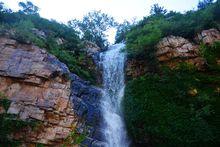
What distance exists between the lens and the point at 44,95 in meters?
13.1

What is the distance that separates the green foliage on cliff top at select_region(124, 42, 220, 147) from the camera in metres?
12.3

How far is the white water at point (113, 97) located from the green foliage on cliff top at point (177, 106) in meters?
0.71

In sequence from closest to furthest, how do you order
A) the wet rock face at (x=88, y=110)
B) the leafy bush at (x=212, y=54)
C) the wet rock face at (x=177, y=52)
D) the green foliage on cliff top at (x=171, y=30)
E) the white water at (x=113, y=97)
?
the wet rock face at (x=88, y=110) → the white water at (x=113, y=97) → the leafy bush at (x=212, y=54) → the wet rock face at (x=177, y=52) → the green foliage on cliff top at (x=171, y=30)

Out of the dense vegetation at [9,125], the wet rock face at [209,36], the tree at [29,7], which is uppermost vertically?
the tree at [29,7]

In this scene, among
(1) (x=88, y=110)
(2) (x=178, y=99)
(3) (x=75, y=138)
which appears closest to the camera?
(3) (x=75, y=138)

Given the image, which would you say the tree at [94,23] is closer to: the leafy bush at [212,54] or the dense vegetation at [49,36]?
the dense vegetation at [49,36]

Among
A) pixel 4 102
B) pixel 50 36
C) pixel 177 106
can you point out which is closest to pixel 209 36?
pixel 177 106

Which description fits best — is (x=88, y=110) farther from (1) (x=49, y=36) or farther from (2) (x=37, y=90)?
(1) (x=49, y=36)

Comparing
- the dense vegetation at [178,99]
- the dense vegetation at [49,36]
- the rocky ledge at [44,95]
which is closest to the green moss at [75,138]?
A: the rocky ledge at [44,95]

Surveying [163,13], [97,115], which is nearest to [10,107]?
[97,115]

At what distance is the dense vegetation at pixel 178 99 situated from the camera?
40.7 ft

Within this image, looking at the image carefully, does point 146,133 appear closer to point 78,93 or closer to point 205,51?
point 78,93

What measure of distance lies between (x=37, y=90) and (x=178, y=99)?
687cm

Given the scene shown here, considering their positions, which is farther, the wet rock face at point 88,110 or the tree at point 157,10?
the tree at point 157,10
